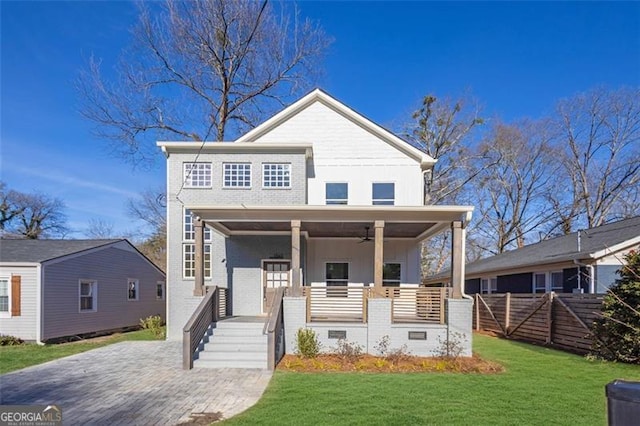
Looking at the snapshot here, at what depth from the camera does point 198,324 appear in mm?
9727

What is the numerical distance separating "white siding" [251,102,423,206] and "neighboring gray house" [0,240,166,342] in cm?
902

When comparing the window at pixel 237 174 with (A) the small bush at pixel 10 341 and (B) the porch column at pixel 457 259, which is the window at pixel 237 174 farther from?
(A) the small bush at pixel 10 341

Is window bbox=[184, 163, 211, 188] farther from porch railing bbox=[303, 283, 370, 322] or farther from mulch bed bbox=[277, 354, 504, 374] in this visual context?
mulch bed bbox=[277, 354, 504, 374]

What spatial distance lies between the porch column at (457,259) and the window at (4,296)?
15075 mm

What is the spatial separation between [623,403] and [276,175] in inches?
505

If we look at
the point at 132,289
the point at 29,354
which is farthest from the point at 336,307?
the point at 132,289

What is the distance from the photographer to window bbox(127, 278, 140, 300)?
1931cm

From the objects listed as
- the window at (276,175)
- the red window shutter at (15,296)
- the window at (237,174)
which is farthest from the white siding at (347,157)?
the red window shutter at (15,296)

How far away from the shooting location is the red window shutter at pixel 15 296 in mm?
13992

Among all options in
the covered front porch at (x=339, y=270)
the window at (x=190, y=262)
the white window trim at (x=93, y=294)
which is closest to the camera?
the covered front porch at (x=339, y=270)

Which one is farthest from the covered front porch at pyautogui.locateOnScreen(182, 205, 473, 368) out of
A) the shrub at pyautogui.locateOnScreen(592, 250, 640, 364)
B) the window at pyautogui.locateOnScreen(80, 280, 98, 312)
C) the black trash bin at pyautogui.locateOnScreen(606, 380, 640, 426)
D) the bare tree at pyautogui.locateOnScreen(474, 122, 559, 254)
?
the bare tree at pyautogui.locateOnScreen(474, 122, 559, 254)

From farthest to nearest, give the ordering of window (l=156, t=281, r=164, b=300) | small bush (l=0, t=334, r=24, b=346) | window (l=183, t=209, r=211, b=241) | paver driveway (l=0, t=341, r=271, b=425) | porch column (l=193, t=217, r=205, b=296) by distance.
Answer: window (l=156, t=281, r=164, b=300) < window (l=183, t=209, r=211, b=241) < small bush (l=0, t=334, r=24, b=346) < porch column (l=193, t=217, r=205, b=296) < paver driveway (l=0, t=341, r=271, b=425)

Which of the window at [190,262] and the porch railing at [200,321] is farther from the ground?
the window at [190,262]

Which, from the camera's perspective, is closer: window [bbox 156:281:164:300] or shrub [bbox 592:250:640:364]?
shrub [bbox 592:250:640:364]
